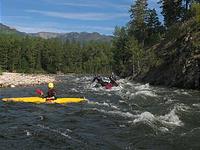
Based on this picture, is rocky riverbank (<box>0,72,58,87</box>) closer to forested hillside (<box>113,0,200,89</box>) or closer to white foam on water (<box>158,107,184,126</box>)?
forested hillside (<box>113,0,200,89</box>)

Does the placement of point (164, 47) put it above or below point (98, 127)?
above

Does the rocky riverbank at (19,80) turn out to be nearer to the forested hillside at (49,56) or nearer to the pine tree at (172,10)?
the pine tree at (172,10)

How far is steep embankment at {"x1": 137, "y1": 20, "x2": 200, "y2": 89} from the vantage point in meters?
44.5

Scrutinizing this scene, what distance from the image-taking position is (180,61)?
48.6 m

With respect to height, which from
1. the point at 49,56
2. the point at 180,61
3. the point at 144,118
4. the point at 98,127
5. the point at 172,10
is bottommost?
the point at 98,127

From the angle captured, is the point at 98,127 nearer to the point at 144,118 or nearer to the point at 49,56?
the point at 144,118

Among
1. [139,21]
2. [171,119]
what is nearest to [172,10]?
[139,21]

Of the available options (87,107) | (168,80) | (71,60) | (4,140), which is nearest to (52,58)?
(71,60)

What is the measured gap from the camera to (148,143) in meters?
16.0

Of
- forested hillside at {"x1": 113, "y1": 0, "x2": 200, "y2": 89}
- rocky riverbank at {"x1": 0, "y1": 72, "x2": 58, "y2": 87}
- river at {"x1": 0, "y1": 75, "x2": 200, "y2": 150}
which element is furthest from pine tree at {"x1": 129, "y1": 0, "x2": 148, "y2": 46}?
river at {"x1": 0, "y1": 75, "x2": 200, "y2": 150}

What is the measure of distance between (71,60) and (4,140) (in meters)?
128

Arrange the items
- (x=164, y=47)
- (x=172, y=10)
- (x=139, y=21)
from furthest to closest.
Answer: (x=139, y=21) < (x=172, y=10) < (x=164, y=47)

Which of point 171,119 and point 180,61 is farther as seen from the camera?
point 180,61

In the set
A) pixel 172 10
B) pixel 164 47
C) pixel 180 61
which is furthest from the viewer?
pixel 172 10
